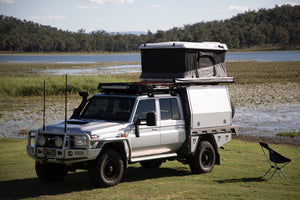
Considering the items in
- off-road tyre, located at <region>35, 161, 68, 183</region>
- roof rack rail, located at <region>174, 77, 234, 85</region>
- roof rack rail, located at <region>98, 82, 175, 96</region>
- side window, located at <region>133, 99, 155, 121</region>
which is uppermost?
roof rack rail, located at <region>174, 77, 234, 85</region>

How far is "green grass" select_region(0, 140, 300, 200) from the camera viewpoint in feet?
32.8

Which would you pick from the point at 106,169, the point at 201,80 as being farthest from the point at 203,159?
the point at 106,169

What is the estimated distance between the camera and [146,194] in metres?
10.0

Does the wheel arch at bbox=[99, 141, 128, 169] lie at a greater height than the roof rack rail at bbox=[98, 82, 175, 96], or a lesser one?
lesser

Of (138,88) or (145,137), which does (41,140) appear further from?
(138,88)

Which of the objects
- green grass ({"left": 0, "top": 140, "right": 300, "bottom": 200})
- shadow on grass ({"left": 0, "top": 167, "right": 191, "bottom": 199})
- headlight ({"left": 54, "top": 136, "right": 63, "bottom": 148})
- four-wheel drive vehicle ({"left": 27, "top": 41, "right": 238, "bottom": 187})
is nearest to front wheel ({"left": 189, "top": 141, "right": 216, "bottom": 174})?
four-wheel drive vehicle ({"left": 27, "top": 41, "right": 238, "bottom": 187})

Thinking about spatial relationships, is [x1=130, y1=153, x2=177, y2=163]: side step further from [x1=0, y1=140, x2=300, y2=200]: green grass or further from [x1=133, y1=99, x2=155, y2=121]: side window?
[x1=133, y1=99, x2=155, y2=121]: side window

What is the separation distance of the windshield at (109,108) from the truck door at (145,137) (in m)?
0.24

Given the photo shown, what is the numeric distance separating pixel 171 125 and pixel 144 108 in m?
0.88

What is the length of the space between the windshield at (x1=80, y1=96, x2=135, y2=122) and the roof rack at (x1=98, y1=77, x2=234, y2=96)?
262mm

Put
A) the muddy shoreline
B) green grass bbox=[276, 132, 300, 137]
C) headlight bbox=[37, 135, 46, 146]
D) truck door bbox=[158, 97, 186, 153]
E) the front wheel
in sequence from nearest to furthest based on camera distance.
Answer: headlight bbox=[37, 135, 46, 146] < truck door bbox=[158, 97, 186, 153] < the front wheel < green grass bbox=[276, 132, 300, 137] < the muddy shoreline

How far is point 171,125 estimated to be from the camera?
38.2 ft

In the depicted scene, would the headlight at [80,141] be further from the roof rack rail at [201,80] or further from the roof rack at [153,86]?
the roof rack rail at [201,80]

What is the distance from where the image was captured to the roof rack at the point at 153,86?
36.6 feet
